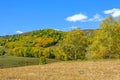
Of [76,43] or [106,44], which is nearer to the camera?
[106,44]

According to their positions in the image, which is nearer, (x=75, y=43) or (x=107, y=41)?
(x=107, y=41)

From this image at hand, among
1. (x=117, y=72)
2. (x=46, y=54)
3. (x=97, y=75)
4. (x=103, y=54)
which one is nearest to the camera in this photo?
(x=97, y=75)

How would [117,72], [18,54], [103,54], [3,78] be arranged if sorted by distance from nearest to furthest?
[3,78] < [117,72] < [103,54] < [18,54]

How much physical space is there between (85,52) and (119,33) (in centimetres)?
2862

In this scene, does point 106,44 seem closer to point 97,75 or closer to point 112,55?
point 112,55

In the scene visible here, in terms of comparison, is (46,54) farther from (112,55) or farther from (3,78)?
(3,78)

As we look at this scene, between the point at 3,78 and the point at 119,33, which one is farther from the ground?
the point at 119,33

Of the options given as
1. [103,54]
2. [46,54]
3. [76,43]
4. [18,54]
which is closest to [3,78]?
[103,54]

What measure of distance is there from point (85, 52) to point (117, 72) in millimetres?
86062

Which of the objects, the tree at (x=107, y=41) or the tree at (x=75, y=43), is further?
the tree at (x=75, y=43)

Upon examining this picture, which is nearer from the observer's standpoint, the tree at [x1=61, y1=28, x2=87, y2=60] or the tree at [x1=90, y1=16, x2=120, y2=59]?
the tree at [x1=90, y1=16, x2=120, y2=59]

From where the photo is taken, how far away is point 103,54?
88125 millimetres

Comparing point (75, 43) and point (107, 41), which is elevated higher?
point (75, 43)

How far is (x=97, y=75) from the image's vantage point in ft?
91.4
